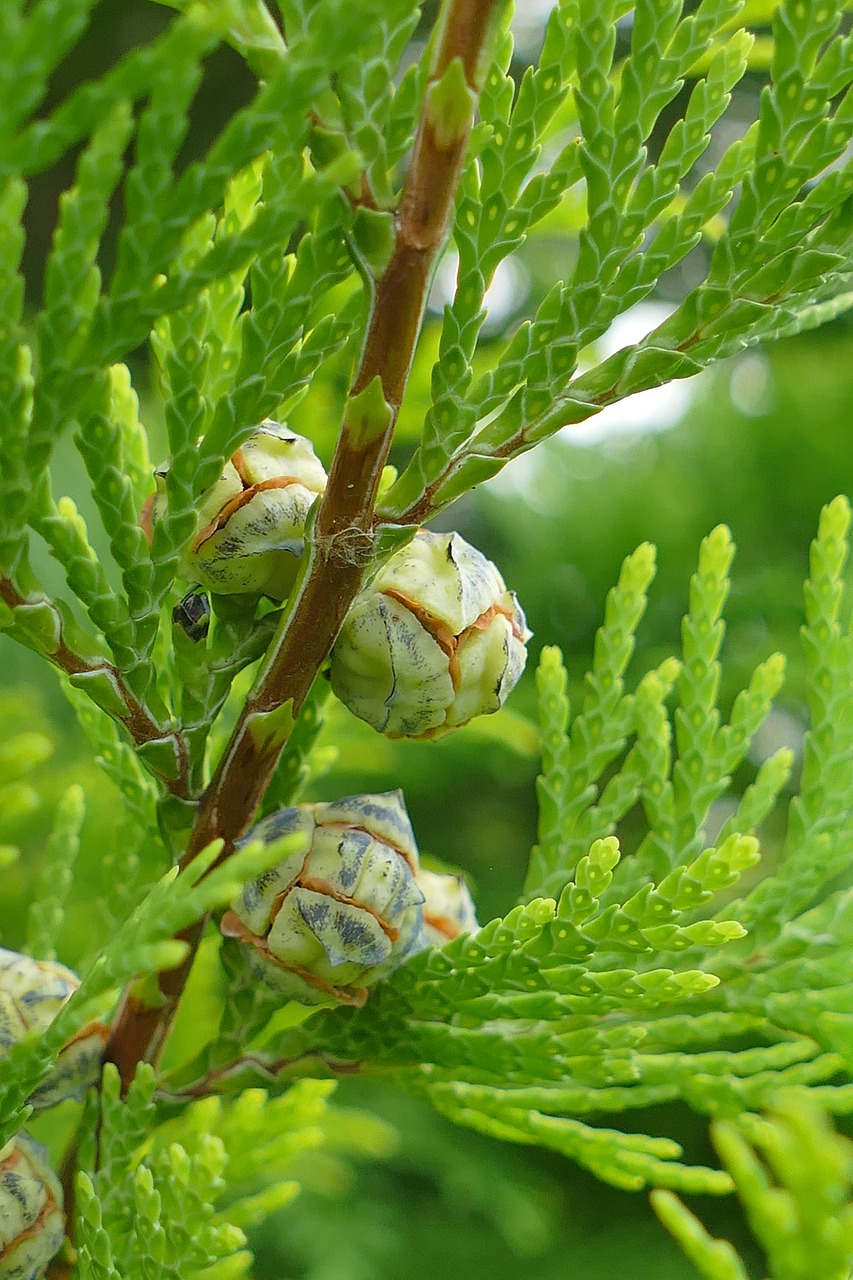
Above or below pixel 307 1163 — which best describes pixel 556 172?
above

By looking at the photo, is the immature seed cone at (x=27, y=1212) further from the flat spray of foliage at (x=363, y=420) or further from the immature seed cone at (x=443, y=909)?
the immature seed cone at (x=443, y=909)

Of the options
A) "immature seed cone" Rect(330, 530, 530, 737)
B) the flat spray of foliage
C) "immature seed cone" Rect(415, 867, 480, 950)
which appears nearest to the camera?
the flat spray of foliage

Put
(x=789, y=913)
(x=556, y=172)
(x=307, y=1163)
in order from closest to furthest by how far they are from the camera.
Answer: (x=556, y=172) < (x=789, y=913) < (x=307, y=1163)

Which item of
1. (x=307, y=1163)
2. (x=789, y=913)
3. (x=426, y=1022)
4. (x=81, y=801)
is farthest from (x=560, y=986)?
(x=307, y=1163)

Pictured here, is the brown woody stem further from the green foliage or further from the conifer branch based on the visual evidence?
the green foliage

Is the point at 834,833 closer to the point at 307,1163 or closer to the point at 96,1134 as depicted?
the point at 96,1134

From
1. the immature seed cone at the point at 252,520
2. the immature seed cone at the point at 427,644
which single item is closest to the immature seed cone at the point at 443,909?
the immature seed cone at the point at 427,644

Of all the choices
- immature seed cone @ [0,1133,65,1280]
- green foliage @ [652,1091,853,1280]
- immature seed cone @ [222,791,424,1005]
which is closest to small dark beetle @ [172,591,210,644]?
immature seed cone @ [222,791,424,1005]
